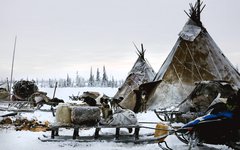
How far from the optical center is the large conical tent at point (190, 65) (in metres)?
14.8

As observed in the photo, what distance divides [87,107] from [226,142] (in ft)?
12.5

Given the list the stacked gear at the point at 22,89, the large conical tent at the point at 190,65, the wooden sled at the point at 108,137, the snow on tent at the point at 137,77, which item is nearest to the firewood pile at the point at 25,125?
the wooden sled at the point at 108,137

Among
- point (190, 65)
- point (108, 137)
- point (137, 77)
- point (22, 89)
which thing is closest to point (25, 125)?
point (108, 137)

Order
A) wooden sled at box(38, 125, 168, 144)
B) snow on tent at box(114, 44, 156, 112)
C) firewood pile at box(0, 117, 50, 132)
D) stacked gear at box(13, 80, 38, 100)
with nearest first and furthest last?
wooden sled at box(38, 125, 168, 144) → firewood pile at box(0, 117, 50, 132) → snow on tent at box(114, 44, 156, 112) → stacked gear at box(13, 80, 38, 100)

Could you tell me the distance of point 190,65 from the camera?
15727mm

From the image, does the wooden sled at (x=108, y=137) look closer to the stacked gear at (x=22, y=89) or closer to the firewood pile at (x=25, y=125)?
the firewood pile at (x=25, y=125)

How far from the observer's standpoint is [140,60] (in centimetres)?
2058

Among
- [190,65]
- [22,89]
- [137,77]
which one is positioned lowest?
[22,89]

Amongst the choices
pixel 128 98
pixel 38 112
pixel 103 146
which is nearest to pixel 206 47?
pixel 128 98

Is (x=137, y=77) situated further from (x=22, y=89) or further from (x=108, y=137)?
(x=108, y=137)

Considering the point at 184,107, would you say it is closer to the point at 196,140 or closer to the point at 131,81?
the point at 196,140

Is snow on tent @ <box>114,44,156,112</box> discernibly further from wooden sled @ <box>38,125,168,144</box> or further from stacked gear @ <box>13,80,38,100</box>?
wooden sled @ <box>38,125,168,144</box>

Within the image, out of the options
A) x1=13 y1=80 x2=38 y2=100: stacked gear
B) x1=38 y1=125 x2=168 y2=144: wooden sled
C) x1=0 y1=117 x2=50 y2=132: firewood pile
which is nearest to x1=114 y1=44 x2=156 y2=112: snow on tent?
x1=13 y1=80 x2=38 y2=100: stacked gear

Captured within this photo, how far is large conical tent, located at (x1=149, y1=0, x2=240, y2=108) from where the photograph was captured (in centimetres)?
1480
